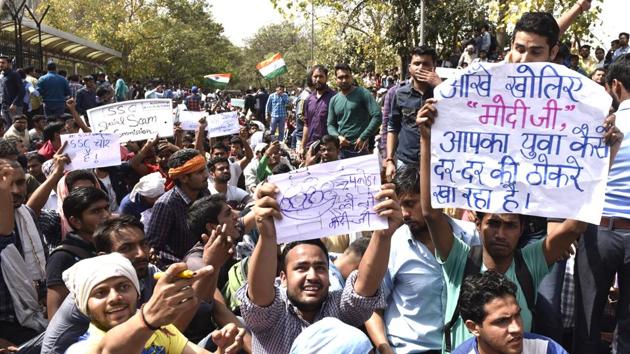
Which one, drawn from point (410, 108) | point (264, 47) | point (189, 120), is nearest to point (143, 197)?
point (410, 108)

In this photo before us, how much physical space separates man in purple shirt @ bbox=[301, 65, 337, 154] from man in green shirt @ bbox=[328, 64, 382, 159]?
607 millimetres

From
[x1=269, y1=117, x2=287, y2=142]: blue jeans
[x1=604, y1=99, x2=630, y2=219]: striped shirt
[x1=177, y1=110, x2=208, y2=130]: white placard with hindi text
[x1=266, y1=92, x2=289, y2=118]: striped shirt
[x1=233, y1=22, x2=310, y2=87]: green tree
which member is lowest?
[x1=233, y1=22, x2=310, y2=87]: green tree

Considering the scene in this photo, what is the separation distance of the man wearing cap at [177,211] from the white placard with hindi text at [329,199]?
1.98 metres

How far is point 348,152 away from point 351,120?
35 centimetres

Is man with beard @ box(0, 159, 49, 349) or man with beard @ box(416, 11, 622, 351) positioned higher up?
man with beard @ box(416, 11, 622, 351)

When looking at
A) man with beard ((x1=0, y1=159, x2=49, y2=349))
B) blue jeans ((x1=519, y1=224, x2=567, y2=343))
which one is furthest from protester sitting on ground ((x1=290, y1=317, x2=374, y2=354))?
man with beard ((x1=0, y1=159, x2=49, y2=349))

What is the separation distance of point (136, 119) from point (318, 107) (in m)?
2.12

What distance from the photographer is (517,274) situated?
3588mm

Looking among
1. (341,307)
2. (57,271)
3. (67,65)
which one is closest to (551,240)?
(341,307)

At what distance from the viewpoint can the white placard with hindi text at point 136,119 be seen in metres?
8.13

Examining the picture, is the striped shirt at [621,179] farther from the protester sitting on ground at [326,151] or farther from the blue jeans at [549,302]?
the protester sitting on ground at [326,151]

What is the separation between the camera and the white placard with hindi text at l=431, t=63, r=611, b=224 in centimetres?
343

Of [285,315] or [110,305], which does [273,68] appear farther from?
[110,305]

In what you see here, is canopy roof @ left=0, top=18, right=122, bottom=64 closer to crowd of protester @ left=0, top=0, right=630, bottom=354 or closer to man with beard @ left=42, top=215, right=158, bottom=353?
crowd of protester @ left=0, top=0, right=630, bottom=354
